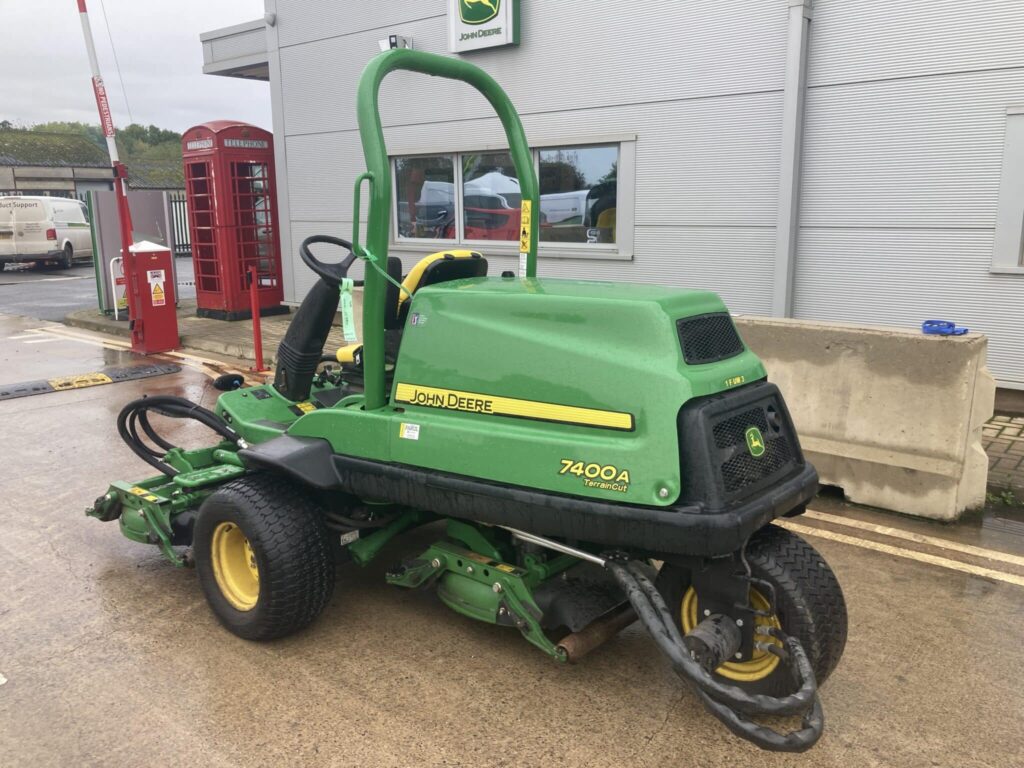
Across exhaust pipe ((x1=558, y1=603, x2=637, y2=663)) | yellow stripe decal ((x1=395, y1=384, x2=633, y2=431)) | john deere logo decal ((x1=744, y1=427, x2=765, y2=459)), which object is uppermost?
yellow stripe decal ((x1=395, y1=384, x2=633, y2=431))

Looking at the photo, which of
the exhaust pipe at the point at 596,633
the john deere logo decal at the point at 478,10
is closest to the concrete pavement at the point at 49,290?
the john deere logo decal at the point at 478,10

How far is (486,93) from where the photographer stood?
4.09m

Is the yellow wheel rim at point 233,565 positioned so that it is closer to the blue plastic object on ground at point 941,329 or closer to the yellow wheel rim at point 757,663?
the yellow wheel rim at point 757,663

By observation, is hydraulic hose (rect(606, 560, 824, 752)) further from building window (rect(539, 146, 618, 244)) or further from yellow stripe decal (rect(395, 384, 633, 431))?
building window (rect(539, 146, 618, 244))

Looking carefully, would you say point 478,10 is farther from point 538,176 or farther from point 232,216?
point 232,216

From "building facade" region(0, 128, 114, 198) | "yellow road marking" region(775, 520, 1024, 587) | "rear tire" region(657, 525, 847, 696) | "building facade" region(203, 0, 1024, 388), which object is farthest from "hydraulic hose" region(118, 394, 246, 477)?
"building facade" region(0, 128, 114, 198)

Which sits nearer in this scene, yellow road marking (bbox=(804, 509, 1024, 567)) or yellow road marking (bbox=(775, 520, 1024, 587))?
yellow road marking (bbox=(775, 520, 1024, 587))

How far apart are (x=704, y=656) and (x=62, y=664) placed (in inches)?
102

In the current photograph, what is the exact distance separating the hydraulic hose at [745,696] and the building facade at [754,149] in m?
5.34

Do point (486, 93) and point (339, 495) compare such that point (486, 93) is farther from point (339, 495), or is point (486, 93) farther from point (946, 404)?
point (946, 404)

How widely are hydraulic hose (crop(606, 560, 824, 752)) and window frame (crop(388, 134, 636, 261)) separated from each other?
18.2 feet

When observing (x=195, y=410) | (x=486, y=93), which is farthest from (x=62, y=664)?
(x=486, y=93)

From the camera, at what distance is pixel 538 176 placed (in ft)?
31.3

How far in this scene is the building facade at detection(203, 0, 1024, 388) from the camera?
671cm
